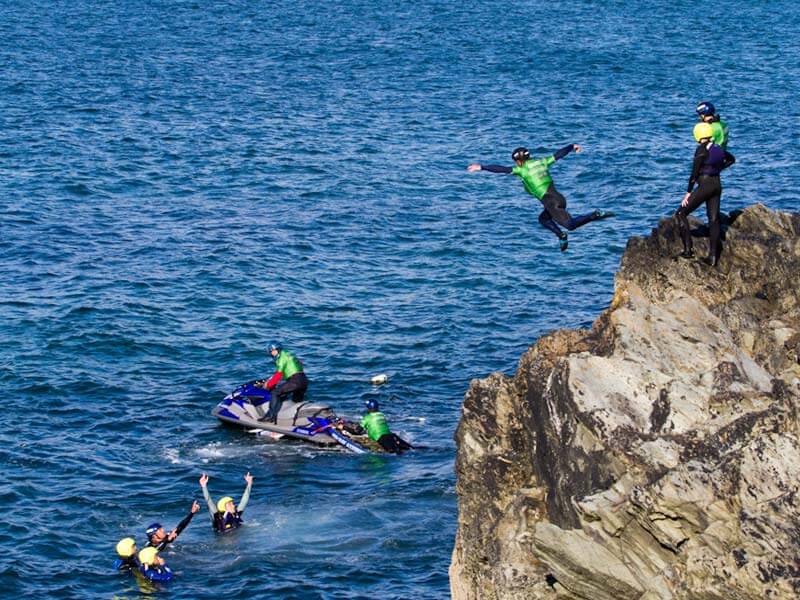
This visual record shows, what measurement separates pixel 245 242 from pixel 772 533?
1682 inches

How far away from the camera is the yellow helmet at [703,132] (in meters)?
30.1

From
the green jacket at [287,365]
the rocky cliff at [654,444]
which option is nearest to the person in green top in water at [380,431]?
the green jacket at [287,365]

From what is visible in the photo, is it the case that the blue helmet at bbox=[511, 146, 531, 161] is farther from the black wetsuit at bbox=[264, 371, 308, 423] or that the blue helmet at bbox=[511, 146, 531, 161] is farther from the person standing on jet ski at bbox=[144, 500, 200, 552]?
the black wetsuit at bbox=[264, 371, 308, 423]

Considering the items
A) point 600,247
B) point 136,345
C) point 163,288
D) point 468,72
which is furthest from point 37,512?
point 468,72

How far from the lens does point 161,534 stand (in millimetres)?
34344

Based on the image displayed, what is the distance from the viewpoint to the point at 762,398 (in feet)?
75.9

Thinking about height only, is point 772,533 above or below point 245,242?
above

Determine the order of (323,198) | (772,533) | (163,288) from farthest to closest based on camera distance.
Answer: (323,198) → (163,288) → (772,533)

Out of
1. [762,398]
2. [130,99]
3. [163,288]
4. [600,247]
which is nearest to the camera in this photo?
[762,398]

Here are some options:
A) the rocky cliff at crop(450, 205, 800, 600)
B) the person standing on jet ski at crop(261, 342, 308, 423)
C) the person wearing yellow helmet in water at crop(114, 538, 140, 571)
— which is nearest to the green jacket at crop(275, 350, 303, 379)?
the person standing on jet ski at crop(261, 342, 308, 423)

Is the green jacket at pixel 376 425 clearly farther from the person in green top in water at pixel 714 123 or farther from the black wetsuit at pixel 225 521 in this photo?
the person in green top in water at pixel 714 123

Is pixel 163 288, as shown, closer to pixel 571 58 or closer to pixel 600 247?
pixel 600 247

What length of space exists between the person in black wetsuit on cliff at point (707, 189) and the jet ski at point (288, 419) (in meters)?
14.6

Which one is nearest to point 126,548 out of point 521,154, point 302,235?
point 521,154
